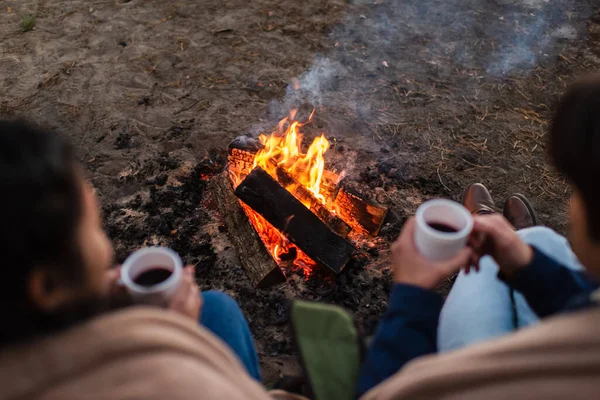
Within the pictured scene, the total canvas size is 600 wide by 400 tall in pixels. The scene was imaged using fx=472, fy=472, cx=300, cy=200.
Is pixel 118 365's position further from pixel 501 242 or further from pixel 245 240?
pixel 245 240

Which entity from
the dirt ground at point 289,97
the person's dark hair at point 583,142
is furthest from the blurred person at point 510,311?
the dirt ground at point 289,97

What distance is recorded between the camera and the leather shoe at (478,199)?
337 cm

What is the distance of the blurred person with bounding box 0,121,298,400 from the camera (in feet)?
3.55

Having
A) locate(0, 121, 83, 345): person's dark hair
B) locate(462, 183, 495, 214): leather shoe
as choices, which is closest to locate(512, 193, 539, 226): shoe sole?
locate(462, 183, 495, 214): leather shoe

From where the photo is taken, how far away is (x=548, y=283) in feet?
6.79

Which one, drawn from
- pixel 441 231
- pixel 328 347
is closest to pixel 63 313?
pixel 328 347

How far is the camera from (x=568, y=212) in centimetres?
375

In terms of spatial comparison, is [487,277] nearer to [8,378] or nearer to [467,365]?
[467,365]

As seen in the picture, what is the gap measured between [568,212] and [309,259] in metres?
2.14

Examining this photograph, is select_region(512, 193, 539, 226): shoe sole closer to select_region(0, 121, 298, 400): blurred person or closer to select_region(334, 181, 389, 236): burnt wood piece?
select_region(334, 181, 389, 236): burnt wood piece

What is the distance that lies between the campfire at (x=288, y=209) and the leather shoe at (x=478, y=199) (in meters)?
0.66

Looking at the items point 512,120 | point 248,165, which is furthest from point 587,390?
point 512,120

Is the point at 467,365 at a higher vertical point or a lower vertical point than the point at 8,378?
lower

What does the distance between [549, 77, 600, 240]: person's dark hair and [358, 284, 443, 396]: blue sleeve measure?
2.28ft
